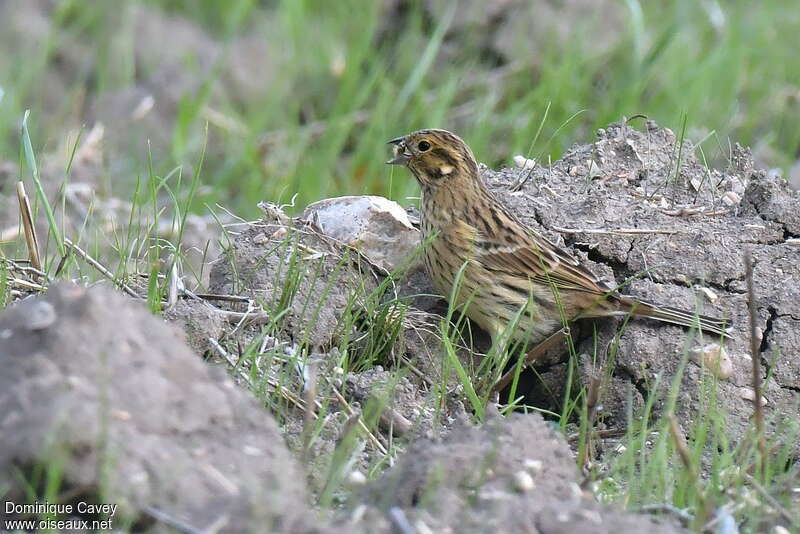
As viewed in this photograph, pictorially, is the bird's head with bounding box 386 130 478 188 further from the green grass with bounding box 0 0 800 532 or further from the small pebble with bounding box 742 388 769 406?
the small pebble with bounding box 742 388 769 406

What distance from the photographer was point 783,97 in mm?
9555

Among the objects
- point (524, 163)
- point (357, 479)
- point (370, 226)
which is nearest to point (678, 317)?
point (370, 226)

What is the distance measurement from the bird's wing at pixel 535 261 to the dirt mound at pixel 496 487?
164cm

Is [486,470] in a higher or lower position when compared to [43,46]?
higher

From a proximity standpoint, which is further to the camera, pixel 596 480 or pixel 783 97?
pixel 783 97

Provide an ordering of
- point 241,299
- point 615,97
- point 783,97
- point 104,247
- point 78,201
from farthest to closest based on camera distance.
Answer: point 783,97
point 615,97
point 78,201
point 104,247
point 241,299

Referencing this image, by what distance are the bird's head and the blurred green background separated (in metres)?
2.06

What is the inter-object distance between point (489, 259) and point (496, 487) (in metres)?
2.27

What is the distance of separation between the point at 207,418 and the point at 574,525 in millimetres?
878

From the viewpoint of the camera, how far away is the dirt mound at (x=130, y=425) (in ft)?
10.2

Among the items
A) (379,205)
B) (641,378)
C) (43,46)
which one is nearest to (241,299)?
(379,205)

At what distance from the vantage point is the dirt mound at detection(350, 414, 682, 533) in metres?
3.27

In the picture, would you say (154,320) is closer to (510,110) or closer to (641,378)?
(641,378)

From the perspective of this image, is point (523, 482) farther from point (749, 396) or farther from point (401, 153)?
point (401, 153)
